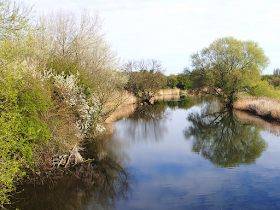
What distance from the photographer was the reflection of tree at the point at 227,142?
40.7 feet

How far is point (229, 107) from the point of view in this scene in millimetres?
31250

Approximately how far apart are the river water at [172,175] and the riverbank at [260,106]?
4962mm

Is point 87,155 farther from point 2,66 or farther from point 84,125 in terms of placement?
point 2,66

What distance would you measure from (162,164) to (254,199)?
4394 mm

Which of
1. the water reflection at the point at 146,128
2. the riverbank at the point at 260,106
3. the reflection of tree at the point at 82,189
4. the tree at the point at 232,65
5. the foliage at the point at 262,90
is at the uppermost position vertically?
the tree at the point at 232,65

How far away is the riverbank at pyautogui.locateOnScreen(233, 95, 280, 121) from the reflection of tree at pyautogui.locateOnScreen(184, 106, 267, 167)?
3349mm

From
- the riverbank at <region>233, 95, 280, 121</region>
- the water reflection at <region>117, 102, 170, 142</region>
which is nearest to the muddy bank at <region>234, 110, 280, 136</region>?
the riverbank at <region>233, 95, 280, 121</region>

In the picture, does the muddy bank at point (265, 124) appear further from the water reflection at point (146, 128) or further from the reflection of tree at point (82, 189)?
the reflection of tree at point (82, 189)

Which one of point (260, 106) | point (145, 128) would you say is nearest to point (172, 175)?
point (145, 128)

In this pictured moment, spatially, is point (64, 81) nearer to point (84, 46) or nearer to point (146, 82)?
point (84, 46)

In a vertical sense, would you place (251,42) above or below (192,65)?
above

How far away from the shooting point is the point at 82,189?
900cm

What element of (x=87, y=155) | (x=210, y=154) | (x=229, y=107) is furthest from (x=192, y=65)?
(x=87, y=155)

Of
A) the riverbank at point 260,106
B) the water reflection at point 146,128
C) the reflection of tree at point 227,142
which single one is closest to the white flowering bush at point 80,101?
the water reflection at point 146,128
